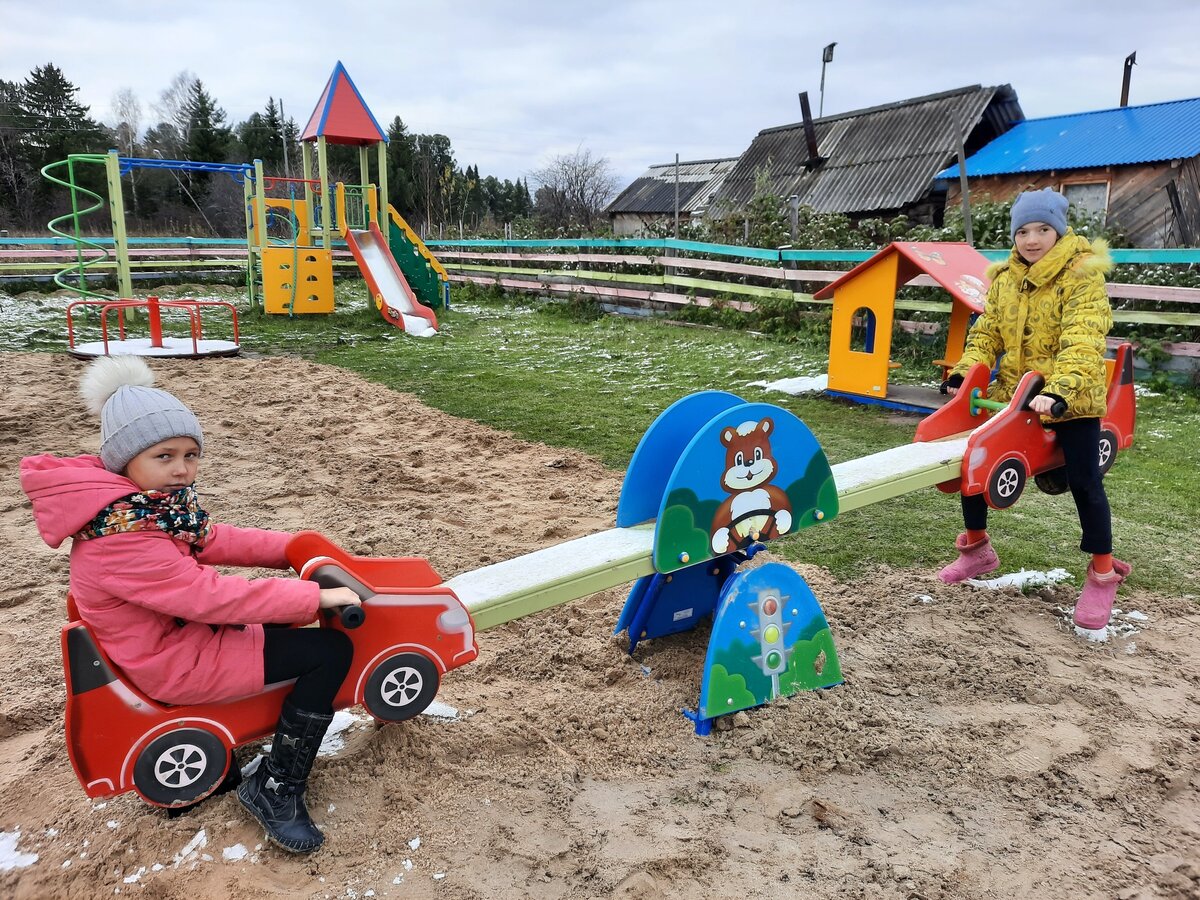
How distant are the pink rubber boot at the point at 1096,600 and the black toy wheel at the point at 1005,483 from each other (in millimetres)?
385

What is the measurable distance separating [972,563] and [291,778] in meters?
2.65

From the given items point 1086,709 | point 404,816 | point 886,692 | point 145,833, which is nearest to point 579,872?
point 404,816

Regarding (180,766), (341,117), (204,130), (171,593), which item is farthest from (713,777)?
(204,130)

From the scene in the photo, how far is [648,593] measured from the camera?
2576 mm

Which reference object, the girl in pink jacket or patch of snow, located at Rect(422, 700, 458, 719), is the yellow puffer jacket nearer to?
patch of snow, located at Rect(422, 700, 458, 719)

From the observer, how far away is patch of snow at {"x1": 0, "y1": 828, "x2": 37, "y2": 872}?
5.74 ft

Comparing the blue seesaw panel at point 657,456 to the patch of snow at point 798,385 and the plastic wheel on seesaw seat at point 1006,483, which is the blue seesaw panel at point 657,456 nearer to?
the plastic wheel on seesaw seat at point 1006,483

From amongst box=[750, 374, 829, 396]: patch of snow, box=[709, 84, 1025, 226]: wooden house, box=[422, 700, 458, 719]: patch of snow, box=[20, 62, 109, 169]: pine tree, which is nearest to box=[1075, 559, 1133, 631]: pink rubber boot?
box=[422, 700, 458, 719]: patch of snow

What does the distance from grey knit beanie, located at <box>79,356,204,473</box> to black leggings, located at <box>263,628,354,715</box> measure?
471 mm

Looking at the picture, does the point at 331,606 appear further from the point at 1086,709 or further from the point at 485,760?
the point at 1086,709

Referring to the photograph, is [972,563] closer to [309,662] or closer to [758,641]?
[758,641]

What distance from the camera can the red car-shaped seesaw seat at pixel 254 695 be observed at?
1.62 m

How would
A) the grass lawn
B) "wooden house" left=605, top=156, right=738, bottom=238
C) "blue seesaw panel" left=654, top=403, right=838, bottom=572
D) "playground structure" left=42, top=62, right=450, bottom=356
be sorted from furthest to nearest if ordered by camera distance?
"wooden house" left=605, top=156, right=738, bottom=238 < "playground structure" left=42, top=62, right=450, bottom=356 < the grass lawn < "blue seesaw panel" left=654, top=403, right=838, bottom=572

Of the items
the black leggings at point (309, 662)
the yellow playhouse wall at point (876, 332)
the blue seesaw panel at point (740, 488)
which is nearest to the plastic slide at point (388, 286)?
the yellow playhouse wall at point (876, 332)
